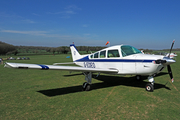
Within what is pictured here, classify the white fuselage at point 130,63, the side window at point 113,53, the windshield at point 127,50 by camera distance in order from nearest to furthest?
the white fuselage at point 130,63 < the windshield at point 127,50 < the side window at point 113,53

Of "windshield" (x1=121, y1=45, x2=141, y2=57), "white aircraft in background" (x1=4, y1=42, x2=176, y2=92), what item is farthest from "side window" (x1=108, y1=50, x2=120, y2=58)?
"windshield" (x1=121, y1=45, x2=141, y2=57)

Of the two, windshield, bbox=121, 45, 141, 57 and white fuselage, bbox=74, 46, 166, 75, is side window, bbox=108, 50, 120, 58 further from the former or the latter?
windshield, bbox=121, 45, 141, 57

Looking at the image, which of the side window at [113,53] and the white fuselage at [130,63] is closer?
the white fuselage at [130,63]

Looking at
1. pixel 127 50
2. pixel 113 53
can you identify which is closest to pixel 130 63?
pixel 127 50

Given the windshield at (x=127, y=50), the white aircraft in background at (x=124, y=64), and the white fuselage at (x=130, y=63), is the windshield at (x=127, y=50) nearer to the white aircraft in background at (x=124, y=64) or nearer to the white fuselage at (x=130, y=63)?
the white aircraft in background at (x=124, y=64)

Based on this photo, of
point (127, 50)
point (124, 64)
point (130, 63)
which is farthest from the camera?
point (127, 50)

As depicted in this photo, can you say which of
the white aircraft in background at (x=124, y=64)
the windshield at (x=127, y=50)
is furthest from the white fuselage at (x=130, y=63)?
the windshield at (x=127, y=50)

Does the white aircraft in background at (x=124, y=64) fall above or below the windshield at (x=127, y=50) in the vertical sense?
below

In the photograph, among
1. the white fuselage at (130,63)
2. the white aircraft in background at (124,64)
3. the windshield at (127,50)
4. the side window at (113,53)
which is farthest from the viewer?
the side window at (113,53)

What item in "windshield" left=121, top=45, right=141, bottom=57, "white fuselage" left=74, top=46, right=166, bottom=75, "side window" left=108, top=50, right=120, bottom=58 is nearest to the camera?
"white fuselage" left=74, top=46, right=166, bottom=75

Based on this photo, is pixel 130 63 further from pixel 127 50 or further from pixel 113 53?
pixel 113 53

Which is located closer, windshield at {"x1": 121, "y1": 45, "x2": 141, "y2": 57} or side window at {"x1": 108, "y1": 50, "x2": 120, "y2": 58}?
windshield at {"x1": 121, "y1": 45, "x2": 141, "y2": 57}

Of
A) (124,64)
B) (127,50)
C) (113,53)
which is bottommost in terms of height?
(124,64)

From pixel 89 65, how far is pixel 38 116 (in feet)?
17.8
